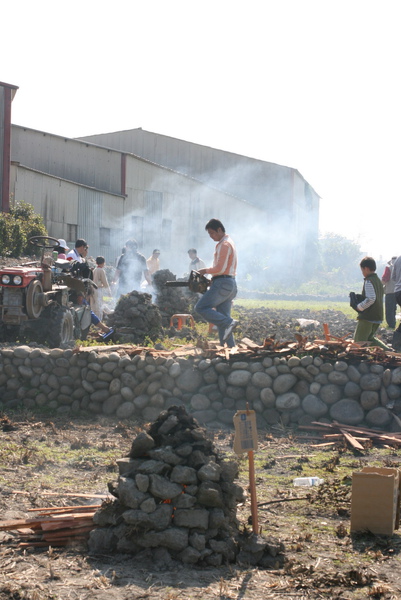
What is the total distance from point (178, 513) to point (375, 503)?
146 cm

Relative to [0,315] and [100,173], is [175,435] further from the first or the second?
[100,173]

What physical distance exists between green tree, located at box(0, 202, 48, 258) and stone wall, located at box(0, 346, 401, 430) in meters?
13.3

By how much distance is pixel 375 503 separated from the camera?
5.10m

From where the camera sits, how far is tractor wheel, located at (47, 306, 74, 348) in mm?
11820

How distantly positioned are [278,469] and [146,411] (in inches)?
100

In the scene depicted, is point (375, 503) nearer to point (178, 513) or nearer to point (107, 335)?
point (178, 513)

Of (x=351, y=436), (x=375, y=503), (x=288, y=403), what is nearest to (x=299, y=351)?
(x=288, y=403)

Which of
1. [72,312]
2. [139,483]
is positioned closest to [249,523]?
[139,483]

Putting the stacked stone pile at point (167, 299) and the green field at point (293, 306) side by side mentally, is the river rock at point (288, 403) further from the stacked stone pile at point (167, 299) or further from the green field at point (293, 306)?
the green field at point (293, 306)

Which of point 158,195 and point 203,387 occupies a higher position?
point 158,195

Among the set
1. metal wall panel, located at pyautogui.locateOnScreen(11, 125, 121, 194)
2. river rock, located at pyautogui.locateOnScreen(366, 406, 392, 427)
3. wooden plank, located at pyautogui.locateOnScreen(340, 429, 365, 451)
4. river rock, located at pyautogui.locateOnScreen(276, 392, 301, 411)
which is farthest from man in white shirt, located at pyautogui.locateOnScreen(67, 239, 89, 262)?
metal wall panel, located at pyautogui.locateOnScreen(11, 125, 121, 194)

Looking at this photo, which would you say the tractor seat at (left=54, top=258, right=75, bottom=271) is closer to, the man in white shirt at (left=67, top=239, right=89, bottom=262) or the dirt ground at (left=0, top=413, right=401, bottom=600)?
the man in white shirt at (left=67, top=239, right=89, bottom=262)

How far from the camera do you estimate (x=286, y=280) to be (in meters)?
51.3

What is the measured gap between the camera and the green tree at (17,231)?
73.5 ft
